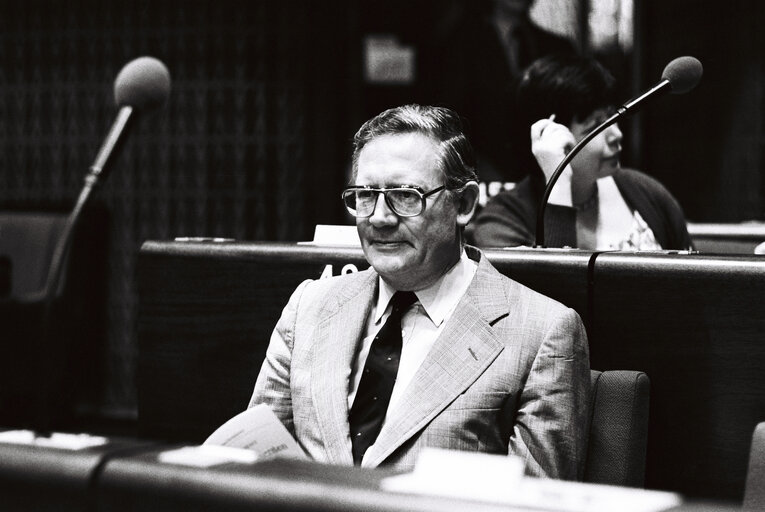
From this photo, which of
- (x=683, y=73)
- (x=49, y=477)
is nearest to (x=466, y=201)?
(x=683, y=73)

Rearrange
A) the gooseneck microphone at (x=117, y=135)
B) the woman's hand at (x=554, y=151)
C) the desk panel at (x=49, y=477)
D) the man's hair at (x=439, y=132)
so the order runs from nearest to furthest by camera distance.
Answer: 1. the desk panel at (x=49, y=477)
2. the gooseneck microphone at (x=117, y=135)
3. the man's hair at (x=439, y=132)
4. the woman's hand at (x=554, y=151)

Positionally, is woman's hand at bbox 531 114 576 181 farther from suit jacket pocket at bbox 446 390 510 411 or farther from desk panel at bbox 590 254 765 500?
suit jacket pocket at bbox 446 390 510 411

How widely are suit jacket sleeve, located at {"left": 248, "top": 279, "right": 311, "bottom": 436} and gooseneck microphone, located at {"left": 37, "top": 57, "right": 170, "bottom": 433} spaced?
2.24 ft

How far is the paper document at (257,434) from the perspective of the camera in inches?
78.1

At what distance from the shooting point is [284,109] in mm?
5582

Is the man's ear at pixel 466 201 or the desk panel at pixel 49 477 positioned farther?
the man's ear at pixel 466 201

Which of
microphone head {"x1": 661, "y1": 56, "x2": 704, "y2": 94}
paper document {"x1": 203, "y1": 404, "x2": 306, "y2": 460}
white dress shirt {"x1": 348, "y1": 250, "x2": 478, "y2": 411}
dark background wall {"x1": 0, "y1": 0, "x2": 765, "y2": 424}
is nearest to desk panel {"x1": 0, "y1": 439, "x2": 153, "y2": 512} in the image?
paper document {"x1": 203, "y1": 404, "x2": 306, "y2": 460}

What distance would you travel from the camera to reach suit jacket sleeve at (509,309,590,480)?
2.13m

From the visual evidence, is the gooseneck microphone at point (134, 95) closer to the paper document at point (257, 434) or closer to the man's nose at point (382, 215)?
the paper document at point (257, 434)

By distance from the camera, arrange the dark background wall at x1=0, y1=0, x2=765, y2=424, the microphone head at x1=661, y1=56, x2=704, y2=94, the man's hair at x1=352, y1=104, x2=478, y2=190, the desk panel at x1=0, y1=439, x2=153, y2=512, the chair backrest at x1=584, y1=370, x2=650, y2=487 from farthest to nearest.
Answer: the dark background wall at x1=0, y1=0, x2=765, y2=424 < the microphone head at x1=661, y1=56, x2=704, y2=94 < the man's hair at x1=352, y1=104, x2=478, y2=190 < the chair backrest at x1=584, y1=370, x2=650, y2=487 < the desk panel at x1=0, y1=439, x2=153, y2=512

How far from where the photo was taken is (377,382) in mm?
2328

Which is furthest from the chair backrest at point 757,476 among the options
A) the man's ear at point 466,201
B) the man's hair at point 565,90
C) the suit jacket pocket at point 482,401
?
the man's hair at point 565,90

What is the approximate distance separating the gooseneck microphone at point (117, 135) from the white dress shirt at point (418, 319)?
741 millimetres

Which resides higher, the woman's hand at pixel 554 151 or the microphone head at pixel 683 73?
the microphone head at pixel 683 73
